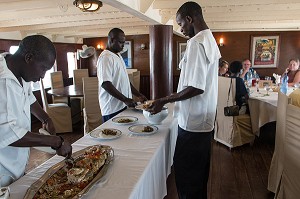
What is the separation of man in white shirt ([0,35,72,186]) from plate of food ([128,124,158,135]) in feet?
1.83

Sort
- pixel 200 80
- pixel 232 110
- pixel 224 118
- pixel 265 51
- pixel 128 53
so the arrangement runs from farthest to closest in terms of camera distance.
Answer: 1. pixel 128 53
2. pixel 265 51
3. pixel 224 118
4. pixel 232 110
5. pixel 200 80

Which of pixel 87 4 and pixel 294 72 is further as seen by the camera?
pixel 294 72

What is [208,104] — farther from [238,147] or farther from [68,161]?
[238,147]

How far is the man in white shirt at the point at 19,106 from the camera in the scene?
0.94 meters

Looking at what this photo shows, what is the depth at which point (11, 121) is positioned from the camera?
3.07 feet

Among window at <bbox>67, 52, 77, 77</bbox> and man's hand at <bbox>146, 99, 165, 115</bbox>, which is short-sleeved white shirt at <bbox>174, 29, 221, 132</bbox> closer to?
man's hand at <bbox>146, 99, 165, 115</bbox>

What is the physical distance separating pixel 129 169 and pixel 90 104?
255 cm

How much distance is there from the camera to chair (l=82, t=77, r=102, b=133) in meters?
3.49

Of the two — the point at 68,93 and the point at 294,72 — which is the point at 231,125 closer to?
the point at 294,72

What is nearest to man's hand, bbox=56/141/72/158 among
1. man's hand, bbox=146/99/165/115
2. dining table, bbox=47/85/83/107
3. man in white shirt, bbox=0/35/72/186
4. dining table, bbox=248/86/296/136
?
man in white shirt, bbox=0/35/72/186

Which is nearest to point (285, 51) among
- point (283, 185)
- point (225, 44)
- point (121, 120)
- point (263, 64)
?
point (263, 64)

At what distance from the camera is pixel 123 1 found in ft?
6.06

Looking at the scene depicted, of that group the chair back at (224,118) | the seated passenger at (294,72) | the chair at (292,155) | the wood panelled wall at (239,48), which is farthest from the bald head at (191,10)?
the wood panelled wall at (239,48)

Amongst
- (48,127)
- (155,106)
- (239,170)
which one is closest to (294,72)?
(239,170)
